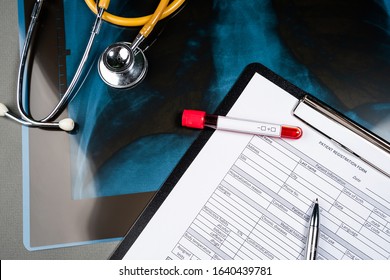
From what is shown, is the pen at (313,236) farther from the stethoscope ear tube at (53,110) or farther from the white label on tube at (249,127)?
the stethoscope ear tube at (53,110)

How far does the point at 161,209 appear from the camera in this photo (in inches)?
24.9

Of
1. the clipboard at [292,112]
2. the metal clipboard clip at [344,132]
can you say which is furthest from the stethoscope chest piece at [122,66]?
the metal clipboard clip at [344,132]

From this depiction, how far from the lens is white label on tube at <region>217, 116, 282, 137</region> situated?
62 cm

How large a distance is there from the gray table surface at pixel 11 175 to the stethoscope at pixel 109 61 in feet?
0.08

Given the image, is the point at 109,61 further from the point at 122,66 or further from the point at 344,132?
the point at 344,132

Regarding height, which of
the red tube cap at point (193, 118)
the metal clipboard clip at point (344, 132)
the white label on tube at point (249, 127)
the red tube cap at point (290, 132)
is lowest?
the red tube cap at point (193, 118)

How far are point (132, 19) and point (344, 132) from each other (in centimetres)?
36

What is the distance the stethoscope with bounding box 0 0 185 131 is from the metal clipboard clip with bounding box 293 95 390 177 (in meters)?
0.25

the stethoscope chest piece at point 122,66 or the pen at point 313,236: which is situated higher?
the stethoscope chest piece at point 122,66

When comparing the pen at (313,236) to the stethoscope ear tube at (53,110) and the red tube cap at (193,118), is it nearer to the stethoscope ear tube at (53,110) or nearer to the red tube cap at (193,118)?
the red tube cap at (193,118)

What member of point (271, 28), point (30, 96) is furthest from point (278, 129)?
point (30, 96)

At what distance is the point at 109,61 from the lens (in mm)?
633

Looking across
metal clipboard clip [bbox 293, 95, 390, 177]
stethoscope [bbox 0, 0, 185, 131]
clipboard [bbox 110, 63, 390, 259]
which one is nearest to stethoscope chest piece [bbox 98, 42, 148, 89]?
stethoscope [bbox 0, 0, 185, 131]

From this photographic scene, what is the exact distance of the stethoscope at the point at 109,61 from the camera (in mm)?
632
